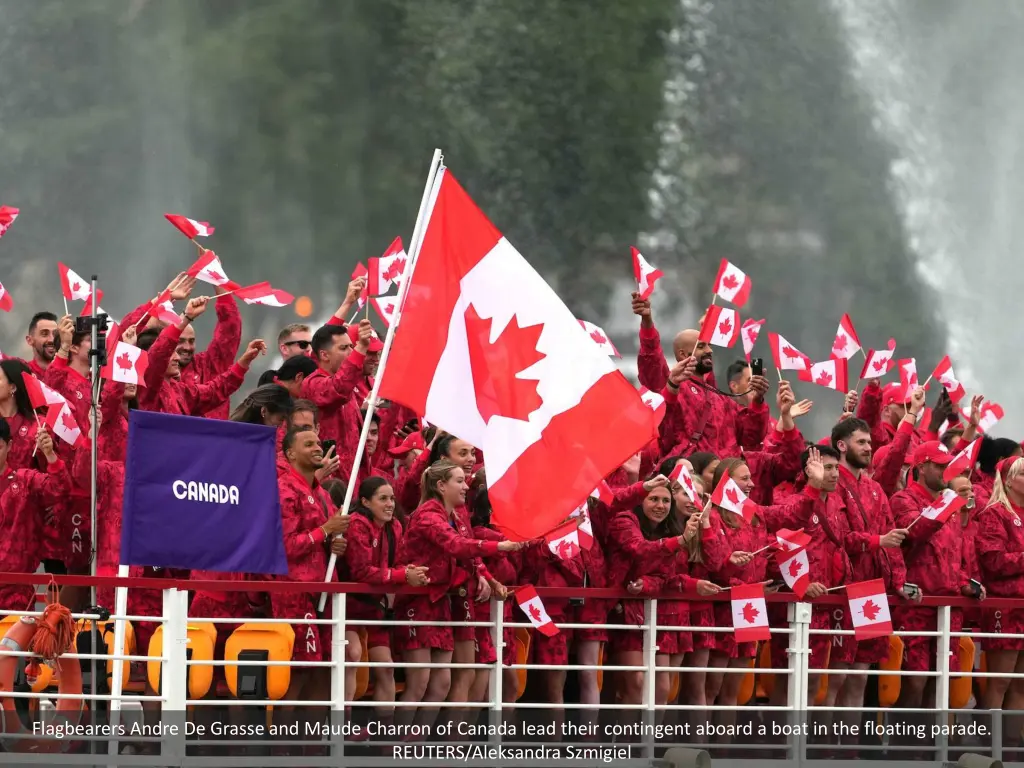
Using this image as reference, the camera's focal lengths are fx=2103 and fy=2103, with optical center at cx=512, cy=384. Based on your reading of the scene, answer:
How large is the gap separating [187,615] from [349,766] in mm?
1170

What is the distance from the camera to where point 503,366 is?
11492mm

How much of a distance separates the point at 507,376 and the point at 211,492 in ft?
5.62

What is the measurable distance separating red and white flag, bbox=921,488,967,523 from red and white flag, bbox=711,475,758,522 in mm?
1550

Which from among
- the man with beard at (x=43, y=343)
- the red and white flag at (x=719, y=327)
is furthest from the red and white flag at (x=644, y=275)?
the man with beard at (x=43, y=343)

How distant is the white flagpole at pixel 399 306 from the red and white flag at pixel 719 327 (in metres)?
2.97

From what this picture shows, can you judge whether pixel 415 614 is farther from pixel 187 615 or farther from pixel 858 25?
pixel 858 25

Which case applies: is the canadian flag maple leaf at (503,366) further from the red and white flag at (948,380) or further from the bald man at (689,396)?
the red and white flag at (948,380)

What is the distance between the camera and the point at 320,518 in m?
11.8

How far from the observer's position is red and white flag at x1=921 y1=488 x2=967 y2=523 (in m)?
13.7

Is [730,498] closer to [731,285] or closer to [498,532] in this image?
[498,532]

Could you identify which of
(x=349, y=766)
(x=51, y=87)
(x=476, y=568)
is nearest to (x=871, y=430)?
(x=476, y=568)

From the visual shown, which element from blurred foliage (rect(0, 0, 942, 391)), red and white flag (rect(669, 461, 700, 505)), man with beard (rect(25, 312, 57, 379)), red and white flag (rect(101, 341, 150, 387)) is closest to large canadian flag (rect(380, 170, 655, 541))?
red and white flag (rect(101, 341, 150, 387))

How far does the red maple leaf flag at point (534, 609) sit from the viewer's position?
39.4ft

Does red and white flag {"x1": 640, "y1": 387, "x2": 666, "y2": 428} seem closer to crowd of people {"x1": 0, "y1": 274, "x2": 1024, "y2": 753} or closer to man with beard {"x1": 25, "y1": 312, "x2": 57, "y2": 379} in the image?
crowd of people {"x1": 0, "y1": 274, "x2": 1024, "y2": 753}
